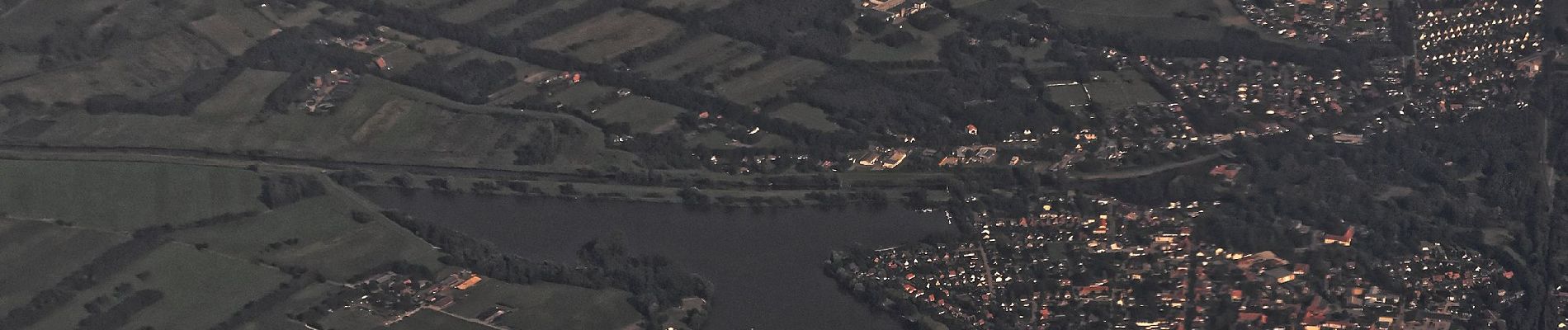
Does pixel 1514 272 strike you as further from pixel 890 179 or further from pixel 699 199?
pixel 699 199

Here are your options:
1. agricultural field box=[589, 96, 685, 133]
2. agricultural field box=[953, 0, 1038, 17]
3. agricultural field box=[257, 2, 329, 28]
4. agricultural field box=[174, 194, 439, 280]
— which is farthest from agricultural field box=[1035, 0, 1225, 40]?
agricultural field box=[174, 194, 439, 280]

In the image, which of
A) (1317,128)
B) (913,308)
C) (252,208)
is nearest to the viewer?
(913,308)

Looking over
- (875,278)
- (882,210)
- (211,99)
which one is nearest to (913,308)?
(875,278)

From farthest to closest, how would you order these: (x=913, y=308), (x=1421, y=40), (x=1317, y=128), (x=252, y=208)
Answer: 1. (x=1421, y=40)
2. (x=1317, y=128)
3. (x=252, y=208)
4. (x=913, y=308)

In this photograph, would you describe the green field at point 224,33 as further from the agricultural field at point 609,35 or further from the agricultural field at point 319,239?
the agricultural field at point 319,239

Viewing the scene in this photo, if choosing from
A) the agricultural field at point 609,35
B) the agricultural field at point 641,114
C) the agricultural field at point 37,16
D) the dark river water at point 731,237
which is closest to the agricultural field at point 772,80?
the agricultural field at point 641,114
